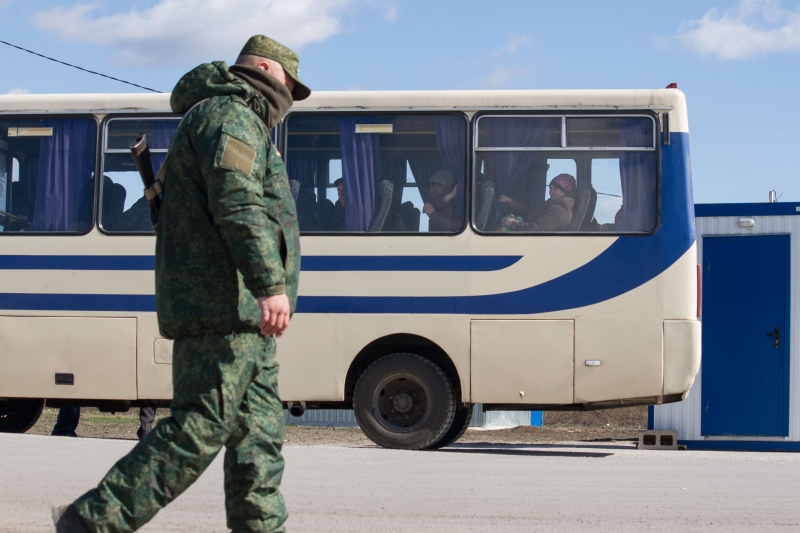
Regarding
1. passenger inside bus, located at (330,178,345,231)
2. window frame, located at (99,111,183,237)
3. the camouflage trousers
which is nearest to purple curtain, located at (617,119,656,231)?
passenger inside bus, located at (330,178,345,231)

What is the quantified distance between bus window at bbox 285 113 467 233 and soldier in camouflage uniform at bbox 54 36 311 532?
553 centimetres

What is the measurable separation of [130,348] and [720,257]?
7086mm

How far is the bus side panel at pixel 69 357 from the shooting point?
965cm

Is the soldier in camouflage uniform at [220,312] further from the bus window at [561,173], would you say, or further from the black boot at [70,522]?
the bus window at [561,173]

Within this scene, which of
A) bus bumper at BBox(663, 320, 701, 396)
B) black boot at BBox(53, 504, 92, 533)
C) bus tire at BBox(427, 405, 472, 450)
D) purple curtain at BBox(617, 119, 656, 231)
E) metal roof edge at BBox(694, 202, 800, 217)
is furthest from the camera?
metal roof edge at BBox(694, 202, 800, 217)

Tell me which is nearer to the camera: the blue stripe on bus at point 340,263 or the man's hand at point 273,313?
the man's hand at point 273,313

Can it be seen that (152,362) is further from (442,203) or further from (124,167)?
(442,203)

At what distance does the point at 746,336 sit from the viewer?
12438 millimetres

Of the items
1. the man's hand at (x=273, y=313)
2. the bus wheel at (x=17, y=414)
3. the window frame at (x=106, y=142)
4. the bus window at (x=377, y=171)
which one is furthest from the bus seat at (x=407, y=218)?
the man's hand at (x=273, y=313)

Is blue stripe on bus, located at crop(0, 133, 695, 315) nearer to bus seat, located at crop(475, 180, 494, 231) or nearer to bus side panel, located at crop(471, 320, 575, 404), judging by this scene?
bus side panel, located at crop(471, 320, 575, 404)

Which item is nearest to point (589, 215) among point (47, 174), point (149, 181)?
point (47, 174)

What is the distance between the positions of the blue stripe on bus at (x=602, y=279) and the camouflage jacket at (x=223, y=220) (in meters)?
5.42

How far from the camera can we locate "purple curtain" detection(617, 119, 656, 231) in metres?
9.38

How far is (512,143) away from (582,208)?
2.93 ft
